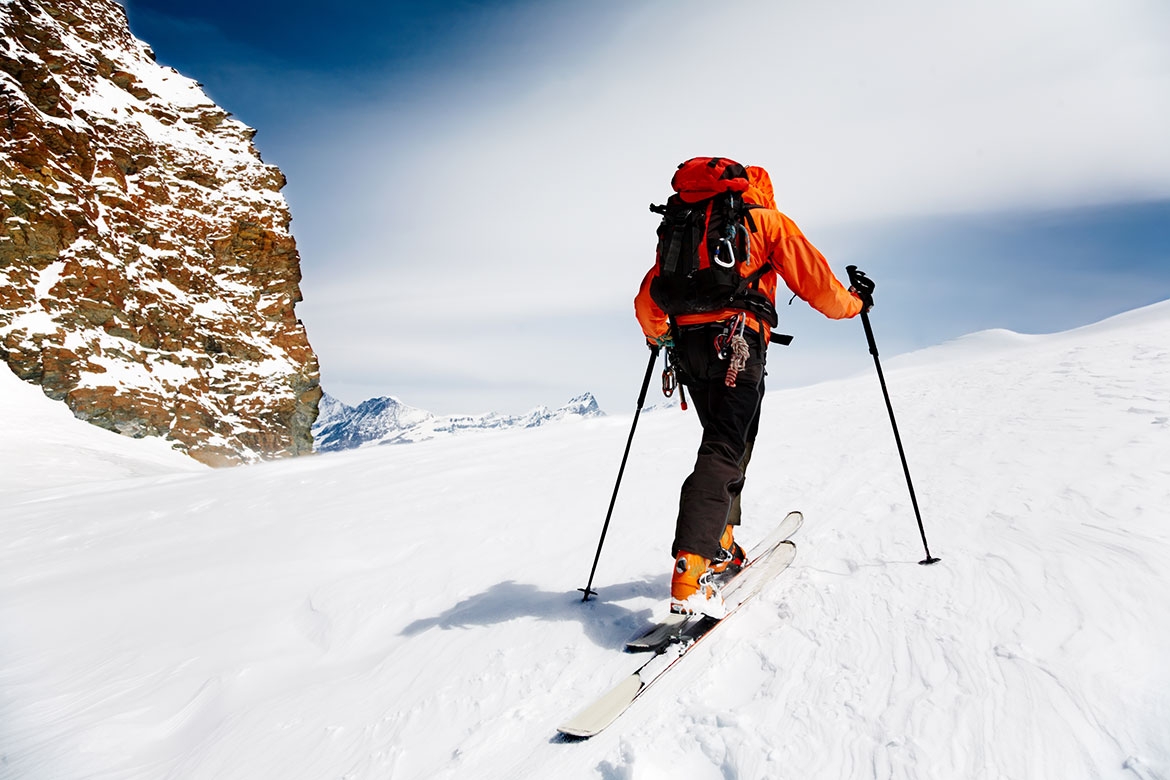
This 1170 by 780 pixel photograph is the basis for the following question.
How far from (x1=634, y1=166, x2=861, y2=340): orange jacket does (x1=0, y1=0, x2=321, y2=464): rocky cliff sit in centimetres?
5575

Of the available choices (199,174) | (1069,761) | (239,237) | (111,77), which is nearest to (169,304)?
(239,237)

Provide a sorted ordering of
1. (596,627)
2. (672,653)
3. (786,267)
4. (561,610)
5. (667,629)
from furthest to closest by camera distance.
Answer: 1. (561,610)
2. (786,267)
3. (596,627)
4. (667,629)
5. (672,653)

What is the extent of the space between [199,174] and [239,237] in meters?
8.34

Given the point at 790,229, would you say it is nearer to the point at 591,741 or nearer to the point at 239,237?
the point at 591,741

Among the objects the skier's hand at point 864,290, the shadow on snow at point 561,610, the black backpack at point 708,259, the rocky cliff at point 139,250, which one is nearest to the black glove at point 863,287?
the skier's hand at point 864,290

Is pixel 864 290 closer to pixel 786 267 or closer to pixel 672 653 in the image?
pixel 786 267

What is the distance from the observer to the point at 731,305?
3.49 meters

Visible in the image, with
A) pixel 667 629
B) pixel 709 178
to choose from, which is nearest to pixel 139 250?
pixel 709 178

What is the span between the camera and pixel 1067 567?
2.95 metres

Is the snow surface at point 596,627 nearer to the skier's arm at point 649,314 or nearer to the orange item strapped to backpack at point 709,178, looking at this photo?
Answer: the skier's arm at point 649,314

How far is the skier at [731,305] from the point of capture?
3387mm

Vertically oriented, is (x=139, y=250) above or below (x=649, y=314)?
above

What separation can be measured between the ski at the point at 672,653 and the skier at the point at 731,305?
23cm

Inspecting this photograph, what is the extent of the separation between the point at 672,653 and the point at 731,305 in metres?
1.94
